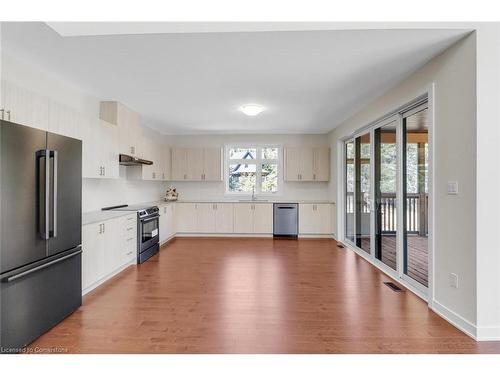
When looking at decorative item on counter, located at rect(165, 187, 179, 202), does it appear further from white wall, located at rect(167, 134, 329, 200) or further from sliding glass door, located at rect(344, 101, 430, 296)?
sliding glass door, located at rect(344, 101, 430, 296)

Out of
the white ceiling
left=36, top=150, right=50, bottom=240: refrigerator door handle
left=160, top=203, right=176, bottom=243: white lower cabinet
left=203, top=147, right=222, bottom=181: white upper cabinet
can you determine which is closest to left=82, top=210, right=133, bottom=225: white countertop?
left=36, top=150, right=50, bottom=240: refrigerator door handle

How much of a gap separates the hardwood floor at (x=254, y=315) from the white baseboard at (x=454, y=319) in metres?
0.05

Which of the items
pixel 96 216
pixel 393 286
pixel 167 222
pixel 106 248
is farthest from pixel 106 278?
pixel 393 286

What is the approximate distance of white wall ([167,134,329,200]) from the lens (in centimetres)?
717

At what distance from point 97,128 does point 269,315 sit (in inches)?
131

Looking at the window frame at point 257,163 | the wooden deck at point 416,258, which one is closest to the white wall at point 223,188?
the window frame at point 257,163

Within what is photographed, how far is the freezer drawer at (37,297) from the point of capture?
200 cm

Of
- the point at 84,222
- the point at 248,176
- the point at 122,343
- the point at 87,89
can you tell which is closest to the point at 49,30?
the point at 87,89

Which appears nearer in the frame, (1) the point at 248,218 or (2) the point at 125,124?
(2) the point at 125,124

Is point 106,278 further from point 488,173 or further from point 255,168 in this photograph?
point 255,168

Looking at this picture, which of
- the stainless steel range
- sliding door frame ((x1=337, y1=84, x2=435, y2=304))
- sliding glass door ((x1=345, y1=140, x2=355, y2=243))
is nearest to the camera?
sliding door frame ((x1=337, y1=84, x2=435, y2=304))

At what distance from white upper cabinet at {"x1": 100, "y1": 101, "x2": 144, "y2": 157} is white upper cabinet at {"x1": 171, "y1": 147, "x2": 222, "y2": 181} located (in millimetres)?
1841

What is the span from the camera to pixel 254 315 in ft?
8.74

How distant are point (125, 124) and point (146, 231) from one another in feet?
6.12
